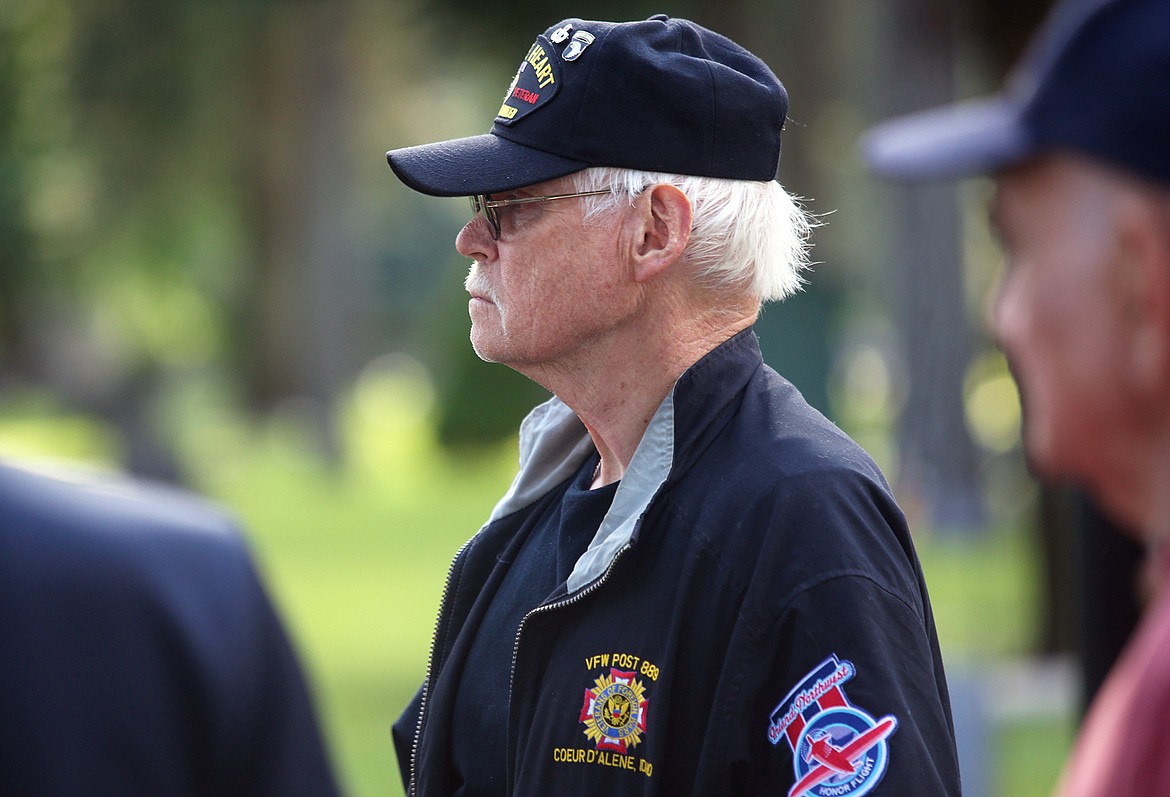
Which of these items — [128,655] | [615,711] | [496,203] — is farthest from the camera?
[496,203]

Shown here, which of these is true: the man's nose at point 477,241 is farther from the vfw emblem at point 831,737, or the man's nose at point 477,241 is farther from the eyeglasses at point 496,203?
the vfw emblem at point 831,737

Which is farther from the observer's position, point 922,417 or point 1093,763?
point 922,417

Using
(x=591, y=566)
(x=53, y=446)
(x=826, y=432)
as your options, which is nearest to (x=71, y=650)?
(x=591, y=566)

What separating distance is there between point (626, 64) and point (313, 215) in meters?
22.9

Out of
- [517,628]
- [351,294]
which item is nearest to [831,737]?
[517,628]

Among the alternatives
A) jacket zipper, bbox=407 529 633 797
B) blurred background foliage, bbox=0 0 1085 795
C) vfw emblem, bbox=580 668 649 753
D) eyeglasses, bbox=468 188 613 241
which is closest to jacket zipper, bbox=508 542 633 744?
jacket zipper, bbox=407 529 633 797

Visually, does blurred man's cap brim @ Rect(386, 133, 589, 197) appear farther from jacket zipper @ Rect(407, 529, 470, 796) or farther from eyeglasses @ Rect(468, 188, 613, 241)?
jacket zipper @ Rect(407, 529, 470, 796)

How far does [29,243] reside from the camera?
25.1 metres

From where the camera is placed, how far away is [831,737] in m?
2.21

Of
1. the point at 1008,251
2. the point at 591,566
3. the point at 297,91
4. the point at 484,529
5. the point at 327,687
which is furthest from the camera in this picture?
the point at 297,91

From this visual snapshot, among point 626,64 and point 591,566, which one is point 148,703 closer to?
point 591,566

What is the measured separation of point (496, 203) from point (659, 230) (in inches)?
11.7

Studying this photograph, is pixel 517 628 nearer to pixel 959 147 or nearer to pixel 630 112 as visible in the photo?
pixel 630 112

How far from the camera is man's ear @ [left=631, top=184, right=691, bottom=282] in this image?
2.63 m
